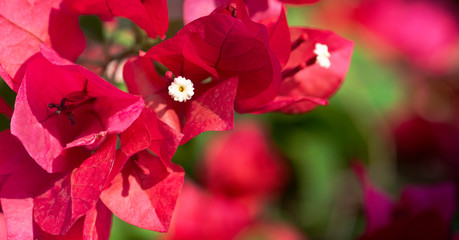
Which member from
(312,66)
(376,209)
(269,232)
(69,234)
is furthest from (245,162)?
(69,234)

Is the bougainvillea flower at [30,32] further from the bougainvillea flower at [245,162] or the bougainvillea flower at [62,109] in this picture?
the bougainvillea flower at [245,162]

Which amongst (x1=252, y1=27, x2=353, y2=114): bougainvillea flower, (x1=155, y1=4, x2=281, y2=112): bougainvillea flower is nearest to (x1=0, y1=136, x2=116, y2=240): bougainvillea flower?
(x1=155, y1=4, x2=281, y2=112): bougainvillea flower

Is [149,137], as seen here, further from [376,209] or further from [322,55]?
[376,209]

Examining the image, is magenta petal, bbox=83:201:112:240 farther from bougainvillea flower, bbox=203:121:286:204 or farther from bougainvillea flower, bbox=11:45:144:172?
bougainvillea flower, bbox=203:121:286:204

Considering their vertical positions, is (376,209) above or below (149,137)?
below

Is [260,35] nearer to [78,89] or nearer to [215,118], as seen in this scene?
[215,118]

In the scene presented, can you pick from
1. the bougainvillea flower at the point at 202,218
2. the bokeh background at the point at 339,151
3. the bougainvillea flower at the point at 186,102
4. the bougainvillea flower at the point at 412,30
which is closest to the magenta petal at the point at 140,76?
the bougainvillea flower at the point at 186,102

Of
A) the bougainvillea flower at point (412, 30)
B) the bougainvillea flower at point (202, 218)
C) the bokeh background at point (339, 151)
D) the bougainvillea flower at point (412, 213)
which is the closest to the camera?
the bougainvillea flower at point (412, 213)
